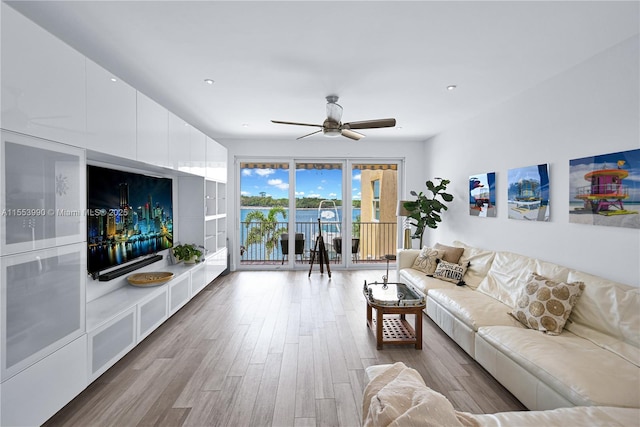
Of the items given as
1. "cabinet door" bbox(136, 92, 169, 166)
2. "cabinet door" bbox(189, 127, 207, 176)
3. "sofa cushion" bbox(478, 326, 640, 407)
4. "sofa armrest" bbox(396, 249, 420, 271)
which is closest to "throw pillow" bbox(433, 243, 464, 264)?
"sofa armrest" bbox(396, 249, 420, 271)

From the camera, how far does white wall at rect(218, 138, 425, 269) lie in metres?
6.22

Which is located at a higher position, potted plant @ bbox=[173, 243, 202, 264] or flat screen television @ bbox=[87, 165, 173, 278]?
flat screen television @ bbox=[87, 165, 173, 278]

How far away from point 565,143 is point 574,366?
2.11 m

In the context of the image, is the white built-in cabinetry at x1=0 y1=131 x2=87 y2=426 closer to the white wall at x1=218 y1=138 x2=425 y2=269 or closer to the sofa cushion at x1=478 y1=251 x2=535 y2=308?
the sofa cushion at x1=478 y1=251 x2=535 y2=308

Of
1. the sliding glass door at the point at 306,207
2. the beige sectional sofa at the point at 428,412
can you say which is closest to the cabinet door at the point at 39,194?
the beige sectional sofa at the point at 428,412

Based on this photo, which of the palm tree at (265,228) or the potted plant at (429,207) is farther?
the palm tree at (265,228)

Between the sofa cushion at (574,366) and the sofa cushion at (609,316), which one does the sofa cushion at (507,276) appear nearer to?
the sofa cushion at (609,316)

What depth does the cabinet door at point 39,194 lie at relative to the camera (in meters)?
1.67

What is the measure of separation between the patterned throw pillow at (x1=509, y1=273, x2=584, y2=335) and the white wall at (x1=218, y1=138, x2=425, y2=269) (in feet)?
13.0

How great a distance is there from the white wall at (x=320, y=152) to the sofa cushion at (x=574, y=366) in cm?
437

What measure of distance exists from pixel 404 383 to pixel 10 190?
7.37 ft

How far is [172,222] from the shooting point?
175 inches

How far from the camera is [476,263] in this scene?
3.96m

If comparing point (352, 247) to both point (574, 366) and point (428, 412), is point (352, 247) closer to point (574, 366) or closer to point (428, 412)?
point (574, 366)
